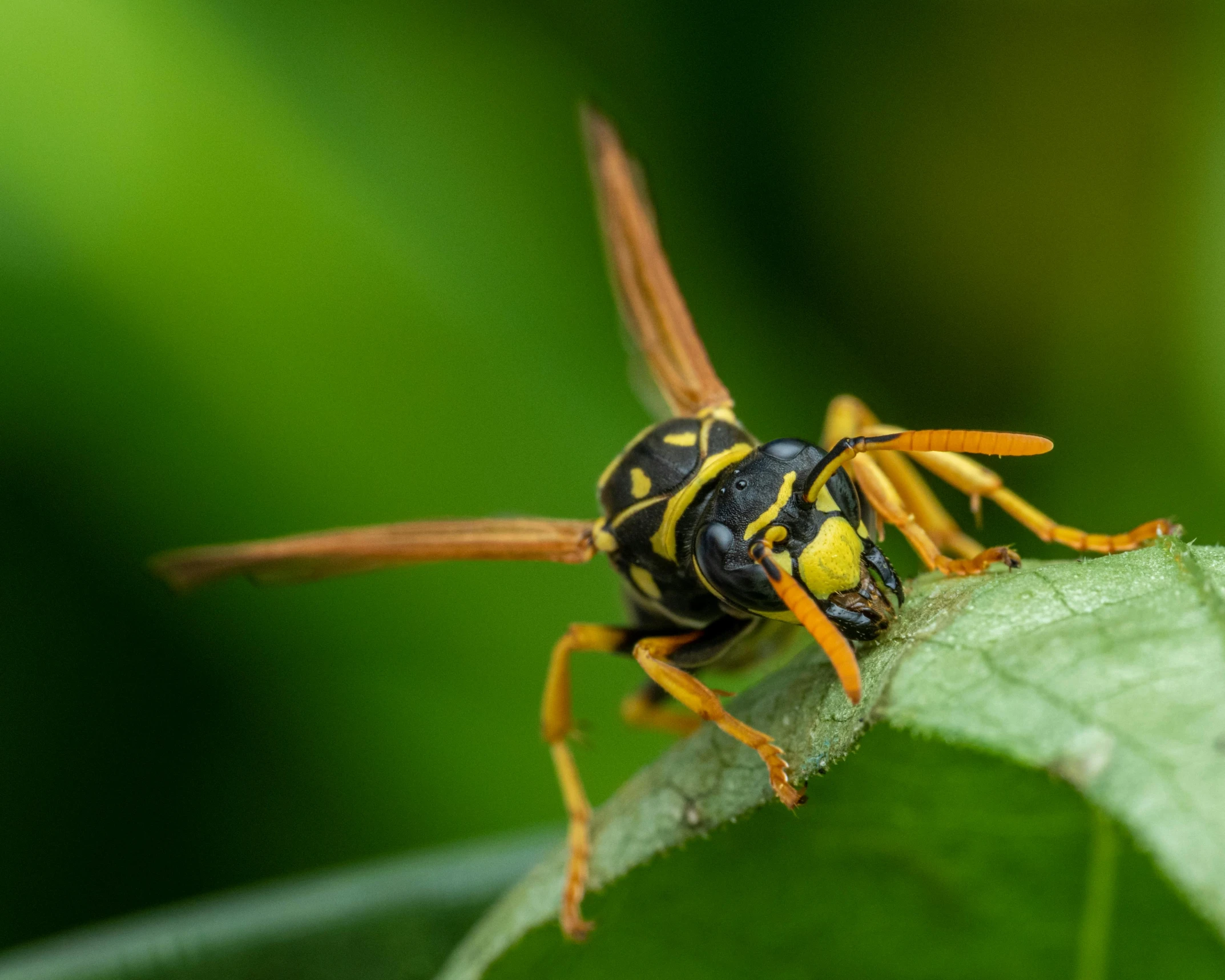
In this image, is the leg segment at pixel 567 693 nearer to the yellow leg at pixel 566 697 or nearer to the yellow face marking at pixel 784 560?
the yellow leg at pixel 566 697

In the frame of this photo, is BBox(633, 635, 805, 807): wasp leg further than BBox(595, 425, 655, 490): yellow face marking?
No

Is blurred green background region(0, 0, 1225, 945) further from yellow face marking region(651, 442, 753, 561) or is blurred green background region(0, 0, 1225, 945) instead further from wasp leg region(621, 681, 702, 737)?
yellow face marking region(651, 442, 753, 561)

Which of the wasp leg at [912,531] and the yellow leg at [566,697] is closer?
the wasp leg at [912,531]

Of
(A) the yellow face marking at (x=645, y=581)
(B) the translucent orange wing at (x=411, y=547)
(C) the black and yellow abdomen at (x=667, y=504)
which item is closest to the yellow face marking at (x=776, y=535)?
(C) the black and yellow abdomen at (x=667, y=504)

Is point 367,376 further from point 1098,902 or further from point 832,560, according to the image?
point 1098,902

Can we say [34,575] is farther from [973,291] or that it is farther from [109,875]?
[973,291]

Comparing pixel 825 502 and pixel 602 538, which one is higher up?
pixel 825 502

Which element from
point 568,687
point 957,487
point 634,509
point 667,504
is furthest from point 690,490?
point 568,687

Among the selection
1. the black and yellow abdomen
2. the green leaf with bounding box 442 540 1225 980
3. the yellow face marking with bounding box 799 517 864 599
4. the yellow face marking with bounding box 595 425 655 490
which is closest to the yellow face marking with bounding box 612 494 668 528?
the black and yellow abdomen
